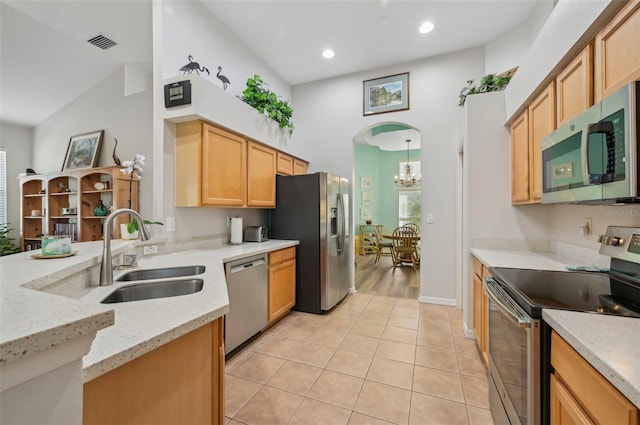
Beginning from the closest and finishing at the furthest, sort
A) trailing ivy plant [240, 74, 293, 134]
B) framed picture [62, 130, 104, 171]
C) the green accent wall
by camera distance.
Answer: trailing ivy plant [240, 74, 293, 134] → framed picture [62, 130, 104, 171] → the green accent wall

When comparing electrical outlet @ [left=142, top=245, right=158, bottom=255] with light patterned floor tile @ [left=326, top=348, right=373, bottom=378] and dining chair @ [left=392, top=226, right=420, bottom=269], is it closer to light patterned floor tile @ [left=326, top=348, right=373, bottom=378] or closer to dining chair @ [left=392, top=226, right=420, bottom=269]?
light patterned floor tile @ [left=326, top=348, right=373, bottom=378]

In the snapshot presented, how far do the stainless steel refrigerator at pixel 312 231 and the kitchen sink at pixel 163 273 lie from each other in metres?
1.61

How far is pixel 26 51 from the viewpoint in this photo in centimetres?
334

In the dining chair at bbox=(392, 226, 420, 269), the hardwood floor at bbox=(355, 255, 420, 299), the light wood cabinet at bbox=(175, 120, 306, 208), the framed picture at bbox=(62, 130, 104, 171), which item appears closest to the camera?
the light wood cabinet at bbox=(175, 120, 306, 208)

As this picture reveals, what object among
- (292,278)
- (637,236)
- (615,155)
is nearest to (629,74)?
(615,155)

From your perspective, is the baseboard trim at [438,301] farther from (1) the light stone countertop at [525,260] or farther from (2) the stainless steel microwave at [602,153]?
(2) the stainless steel microwave at [602,153]

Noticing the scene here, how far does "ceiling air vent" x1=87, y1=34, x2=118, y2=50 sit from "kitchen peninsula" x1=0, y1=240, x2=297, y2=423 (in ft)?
10.1

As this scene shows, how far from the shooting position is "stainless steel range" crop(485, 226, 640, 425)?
1.05 m

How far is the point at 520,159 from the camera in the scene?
233 cm

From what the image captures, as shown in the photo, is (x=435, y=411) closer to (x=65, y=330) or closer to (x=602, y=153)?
(x=602, y=153)

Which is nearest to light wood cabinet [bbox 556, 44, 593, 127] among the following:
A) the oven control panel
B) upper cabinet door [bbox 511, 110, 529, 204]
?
upper cabinet door [bbox 511, 110, 529, 204]

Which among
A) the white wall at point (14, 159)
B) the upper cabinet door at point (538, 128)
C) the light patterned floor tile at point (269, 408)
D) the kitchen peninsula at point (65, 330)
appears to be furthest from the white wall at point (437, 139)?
the white wall at point (14, 159)

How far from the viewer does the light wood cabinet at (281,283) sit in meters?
2.82

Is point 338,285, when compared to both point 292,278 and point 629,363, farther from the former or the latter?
point 629,363
